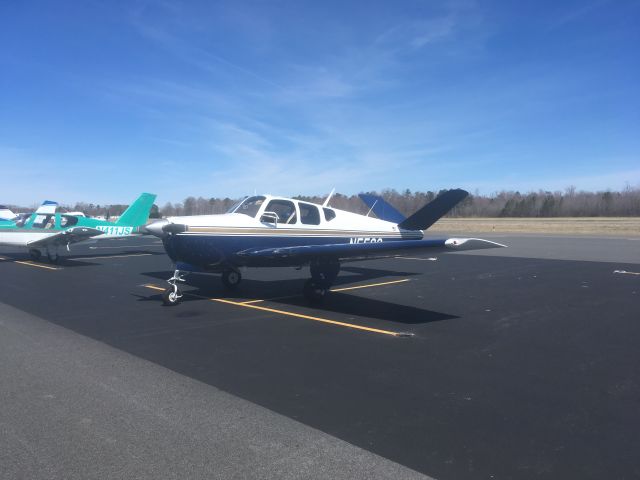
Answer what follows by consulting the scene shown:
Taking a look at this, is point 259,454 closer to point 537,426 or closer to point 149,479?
point 149,479

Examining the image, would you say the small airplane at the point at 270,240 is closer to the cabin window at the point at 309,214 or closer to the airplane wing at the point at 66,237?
the cabin window at the point at 309,214

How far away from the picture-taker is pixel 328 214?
37.0 ft

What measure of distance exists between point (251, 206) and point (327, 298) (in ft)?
8.86

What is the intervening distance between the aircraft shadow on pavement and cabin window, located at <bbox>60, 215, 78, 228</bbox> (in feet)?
24.3

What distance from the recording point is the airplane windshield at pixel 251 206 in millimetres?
10164

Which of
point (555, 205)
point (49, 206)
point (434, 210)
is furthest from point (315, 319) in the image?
point (555, 205)

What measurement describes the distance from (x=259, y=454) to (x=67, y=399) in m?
2.26

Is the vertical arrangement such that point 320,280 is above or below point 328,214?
below

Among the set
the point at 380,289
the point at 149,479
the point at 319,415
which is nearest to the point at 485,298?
the point at 380,289

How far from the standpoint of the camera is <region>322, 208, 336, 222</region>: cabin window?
11.2m

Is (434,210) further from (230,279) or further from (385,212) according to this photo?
(230,279)

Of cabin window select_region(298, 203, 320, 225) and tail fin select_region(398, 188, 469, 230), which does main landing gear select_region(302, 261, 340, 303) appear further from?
tail fin select_region(398, 188, 469, 230)

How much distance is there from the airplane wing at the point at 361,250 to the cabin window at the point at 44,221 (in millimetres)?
13274

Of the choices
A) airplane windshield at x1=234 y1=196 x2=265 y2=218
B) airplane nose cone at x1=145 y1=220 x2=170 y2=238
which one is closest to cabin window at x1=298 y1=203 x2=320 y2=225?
airplane windshield at x1=234 y1=196 x2=265 y2=218
